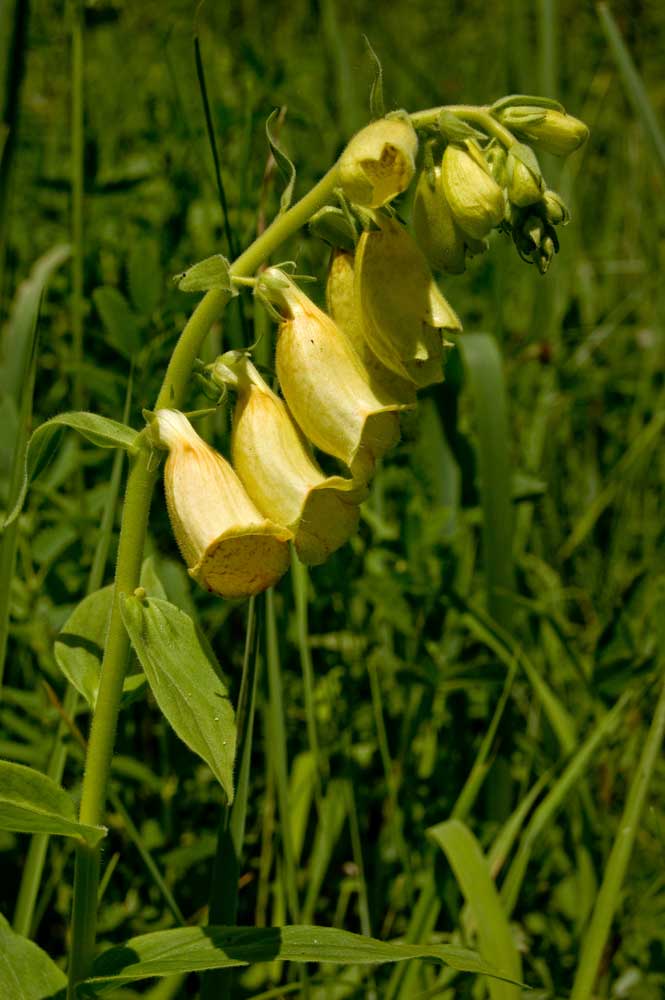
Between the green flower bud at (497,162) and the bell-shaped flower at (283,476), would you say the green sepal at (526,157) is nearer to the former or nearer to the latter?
the green flower bud at (497,162)

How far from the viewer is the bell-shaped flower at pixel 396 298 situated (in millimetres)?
1289

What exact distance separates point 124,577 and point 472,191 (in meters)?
0.60

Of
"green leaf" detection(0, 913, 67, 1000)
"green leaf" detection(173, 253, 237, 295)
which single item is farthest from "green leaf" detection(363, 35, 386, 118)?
"green leaf" detection(0, 913, 67, 1000)

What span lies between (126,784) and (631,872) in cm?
88

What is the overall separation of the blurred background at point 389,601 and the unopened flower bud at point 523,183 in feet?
1.13

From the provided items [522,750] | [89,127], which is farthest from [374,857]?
[89,127]

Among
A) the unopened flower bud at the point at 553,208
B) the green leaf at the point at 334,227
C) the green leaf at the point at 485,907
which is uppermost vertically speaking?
the unopened flower bud at the point at 553,208

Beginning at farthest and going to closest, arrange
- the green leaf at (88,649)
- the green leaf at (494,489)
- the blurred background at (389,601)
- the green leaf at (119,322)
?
1. the green leaf at (494,489)
2. the green leaf at (119,322)
3. the blurred background at (389,601)
4. the green leaf at (88,649)

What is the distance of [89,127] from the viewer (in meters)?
2.94

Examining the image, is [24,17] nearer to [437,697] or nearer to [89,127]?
[437,697]

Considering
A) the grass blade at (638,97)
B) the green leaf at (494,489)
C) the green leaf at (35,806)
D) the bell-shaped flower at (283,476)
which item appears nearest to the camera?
the green leaf at (35,806)

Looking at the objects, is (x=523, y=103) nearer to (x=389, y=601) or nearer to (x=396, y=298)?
(x=396, y=298)

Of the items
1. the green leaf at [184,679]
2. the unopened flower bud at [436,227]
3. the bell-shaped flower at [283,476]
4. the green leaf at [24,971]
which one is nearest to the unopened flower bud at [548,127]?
the unopened flower bud at [436,227]

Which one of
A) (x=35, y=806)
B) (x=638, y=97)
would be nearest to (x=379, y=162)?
(x=35, y=806)
